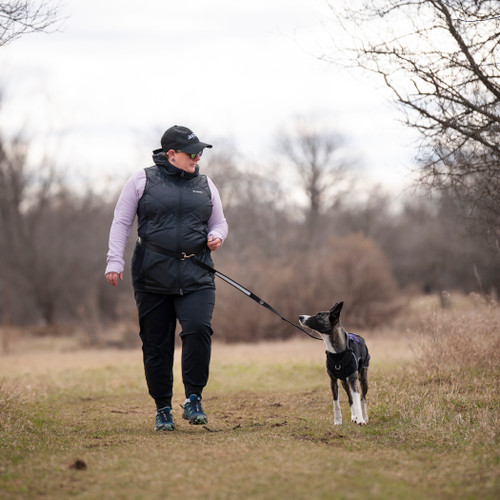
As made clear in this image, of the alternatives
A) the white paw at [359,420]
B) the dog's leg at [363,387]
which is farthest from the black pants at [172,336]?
the dog's leg at [363,387]

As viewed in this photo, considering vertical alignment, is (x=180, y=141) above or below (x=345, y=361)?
above

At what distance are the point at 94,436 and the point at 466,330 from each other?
17.9 ft

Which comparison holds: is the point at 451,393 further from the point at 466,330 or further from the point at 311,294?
the point at 311,294

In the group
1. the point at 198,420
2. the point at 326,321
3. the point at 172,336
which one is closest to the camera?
the point at 198,420

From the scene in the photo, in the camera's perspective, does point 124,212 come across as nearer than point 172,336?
Yes

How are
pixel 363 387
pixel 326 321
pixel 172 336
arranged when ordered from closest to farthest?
pixel 172 336, pixel 326 321, pixel 363 387

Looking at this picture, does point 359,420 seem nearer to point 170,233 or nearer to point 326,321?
point 326,321

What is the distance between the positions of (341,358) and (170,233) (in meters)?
1.95

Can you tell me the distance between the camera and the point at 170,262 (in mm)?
6672

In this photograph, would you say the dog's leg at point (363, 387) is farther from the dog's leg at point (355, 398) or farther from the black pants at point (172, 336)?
the black pants at point (172, 336)

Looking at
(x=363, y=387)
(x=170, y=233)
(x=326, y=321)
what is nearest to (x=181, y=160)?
(x=170, y=233)

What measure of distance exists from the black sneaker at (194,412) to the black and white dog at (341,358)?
4.09 feet

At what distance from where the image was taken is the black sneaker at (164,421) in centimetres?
675

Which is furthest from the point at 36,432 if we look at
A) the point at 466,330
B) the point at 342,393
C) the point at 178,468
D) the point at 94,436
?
the point at 466,330
